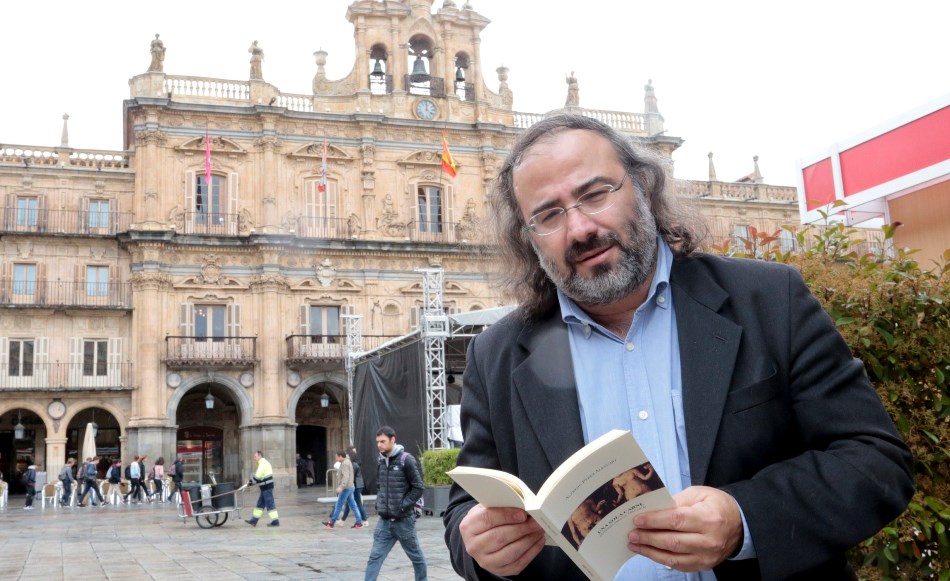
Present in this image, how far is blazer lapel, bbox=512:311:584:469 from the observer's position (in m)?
1.91

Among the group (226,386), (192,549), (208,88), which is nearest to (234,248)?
(226,386)

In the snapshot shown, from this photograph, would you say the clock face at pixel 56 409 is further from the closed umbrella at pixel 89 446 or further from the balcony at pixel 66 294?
the closed umbrella at pixel 89 446

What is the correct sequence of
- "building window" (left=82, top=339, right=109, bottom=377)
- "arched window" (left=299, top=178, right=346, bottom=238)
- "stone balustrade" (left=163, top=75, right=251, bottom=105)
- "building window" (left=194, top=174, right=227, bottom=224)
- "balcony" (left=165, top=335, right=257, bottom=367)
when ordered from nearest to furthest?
"balcony" (left=165, top=335, right=257, bottom=367), "building window" (left=82, top=339, right=109, bottom=377), "building window" (left=194, top=174, right=227, bottom=224), "stone balustrade" (left=163, top=75, right=251, bottom=105), "arched window" (left=299, top=178, right=346, bottom=238)

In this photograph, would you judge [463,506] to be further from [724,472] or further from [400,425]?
[400,425]

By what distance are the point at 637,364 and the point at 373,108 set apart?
1205 inches

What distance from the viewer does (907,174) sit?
906 cm

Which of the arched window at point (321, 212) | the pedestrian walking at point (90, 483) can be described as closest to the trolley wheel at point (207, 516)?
the pedestrian walking at point (90, 483)

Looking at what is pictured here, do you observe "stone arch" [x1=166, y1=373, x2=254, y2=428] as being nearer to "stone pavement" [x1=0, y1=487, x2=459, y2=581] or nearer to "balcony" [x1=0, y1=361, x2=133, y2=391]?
"balcony" [x1=0, y1=361, x2=133, y2=391]

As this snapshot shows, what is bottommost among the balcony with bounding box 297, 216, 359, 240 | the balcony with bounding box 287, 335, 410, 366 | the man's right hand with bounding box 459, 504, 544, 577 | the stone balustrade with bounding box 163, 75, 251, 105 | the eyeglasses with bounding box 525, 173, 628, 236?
the man's right hand with bounding box 459, 504, 544, 577

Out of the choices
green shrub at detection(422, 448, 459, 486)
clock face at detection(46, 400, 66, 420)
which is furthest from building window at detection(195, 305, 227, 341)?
green shrub at detection(422, 448, 459, 486)

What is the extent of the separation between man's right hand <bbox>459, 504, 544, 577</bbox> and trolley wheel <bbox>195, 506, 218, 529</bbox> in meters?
15.4

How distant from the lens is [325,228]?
3050 cm

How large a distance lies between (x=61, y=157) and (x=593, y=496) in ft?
107

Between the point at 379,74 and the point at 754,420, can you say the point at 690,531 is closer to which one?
the point at 754,420
